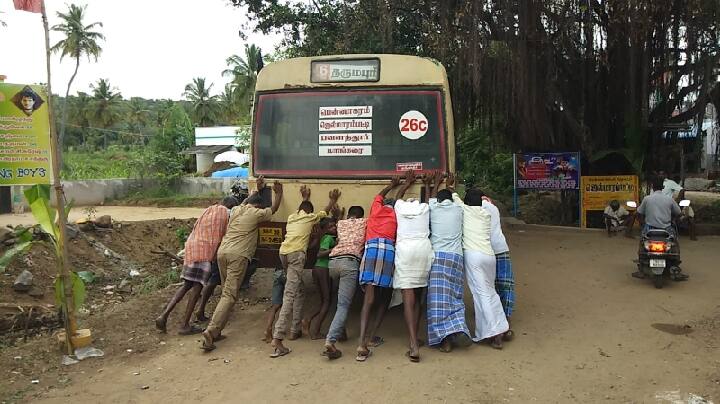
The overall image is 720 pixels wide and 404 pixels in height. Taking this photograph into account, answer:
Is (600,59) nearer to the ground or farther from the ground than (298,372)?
farther from the ground

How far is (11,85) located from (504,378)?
7551 mm

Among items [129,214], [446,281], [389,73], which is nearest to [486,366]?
[446,281]

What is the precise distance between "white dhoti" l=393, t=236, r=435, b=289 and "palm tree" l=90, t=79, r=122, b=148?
58.0 meters

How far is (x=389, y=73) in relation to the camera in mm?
5859

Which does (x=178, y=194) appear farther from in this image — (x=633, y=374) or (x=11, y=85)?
(x=633, y=374)

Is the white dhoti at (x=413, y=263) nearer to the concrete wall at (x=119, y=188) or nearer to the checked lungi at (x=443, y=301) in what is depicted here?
the checked lungi at (x=443, y=301)

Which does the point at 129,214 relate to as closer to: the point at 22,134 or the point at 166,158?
the point at 166,158

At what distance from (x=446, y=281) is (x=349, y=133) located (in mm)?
1938

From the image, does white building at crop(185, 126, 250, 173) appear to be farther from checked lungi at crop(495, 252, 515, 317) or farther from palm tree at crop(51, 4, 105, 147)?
checked lungi at crop(495, 252, 515, 317)

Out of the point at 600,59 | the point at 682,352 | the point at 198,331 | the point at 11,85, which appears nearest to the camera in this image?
the point at 682,352

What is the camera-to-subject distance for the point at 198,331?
5.81 metres

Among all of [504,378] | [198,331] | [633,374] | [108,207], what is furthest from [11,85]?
[108,207]

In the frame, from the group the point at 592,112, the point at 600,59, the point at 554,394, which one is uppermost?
the point at 600,59

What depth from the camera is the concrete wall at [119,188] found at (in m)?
23.7
